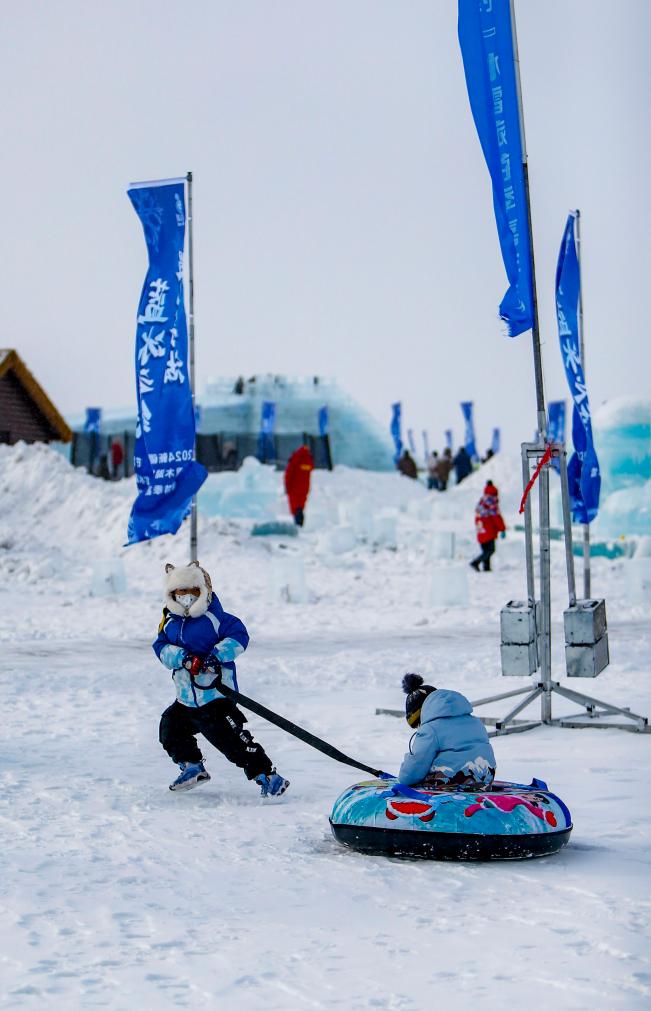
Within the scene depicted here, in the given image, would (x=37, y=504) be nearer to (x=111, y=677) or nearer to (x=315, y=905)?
(x=111, y=677)

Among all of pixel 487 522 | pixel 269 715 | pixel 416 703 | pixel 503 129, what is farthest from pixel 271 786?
pixel 487 522

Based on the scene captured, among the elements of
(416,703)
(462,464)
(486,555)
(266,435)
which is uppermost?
(266,435)

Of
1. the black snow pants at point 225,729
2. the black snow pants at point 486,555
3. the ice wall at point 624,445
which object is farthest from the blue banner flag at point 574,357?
Result: the ice wall at point 624,445

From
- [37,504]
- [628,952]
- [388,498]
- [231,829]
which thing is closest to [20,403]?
[37,504]

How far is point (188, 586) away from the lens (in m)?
6.71

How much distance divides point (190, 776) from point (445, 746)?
5.68 ft

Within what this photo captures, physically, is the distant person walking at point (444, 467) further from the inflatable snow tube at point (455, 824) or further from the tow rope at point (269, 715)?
the inflatable snow tube at point (455, 824)

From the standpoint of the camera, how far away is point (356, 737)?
28.0 feet

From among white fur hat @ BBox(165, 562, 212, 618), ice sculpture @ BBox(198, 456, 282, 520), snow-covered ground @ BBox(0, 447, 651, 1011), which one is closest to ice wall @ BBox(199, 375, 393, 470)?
ice sculpture @ BBox(198, 456, 282, 520)

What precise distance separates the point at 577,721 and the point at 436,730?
11.1ft

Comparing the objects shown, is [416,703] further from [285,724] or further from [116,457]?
[116,457]

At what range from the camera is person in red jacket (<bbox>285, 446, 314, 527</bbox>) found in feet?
84.9

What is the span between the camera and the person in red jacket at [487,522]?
62.9ft

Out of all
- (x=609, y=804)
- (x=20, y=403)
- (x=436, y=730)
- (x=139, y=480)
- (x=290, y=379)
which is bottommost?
(x=609, y=804)
